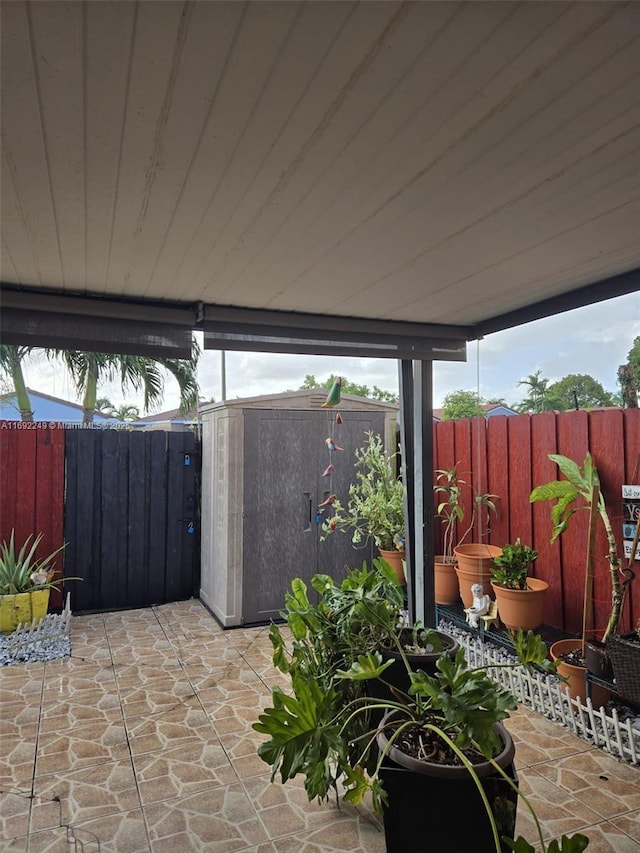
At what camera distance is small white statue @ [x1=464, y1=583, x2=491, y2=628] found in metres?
3.99

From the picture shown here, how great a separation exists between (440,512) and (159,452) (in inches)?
106

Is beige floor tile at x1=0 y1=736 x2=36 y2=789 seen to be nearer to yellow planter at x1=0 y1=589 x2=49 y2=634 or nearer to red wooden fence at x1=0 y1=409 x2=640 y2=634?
yellow planter at x1=0 y1=589 x2=49 y2=634

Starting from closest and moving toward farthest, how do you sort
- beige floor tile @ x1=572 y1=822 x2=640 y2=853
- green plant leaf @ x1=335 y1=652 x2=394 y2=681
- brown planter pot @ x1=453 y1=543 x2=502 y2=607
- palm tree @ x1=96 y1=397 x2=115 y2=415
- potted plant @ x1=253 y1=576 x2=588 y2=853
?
potted plant @ x1=253 y1=576 x2=588 y2=853, green plant leaf @ x1=335 y1=652 x2=394 y2=681, beige floor tile @ x1=572 y1=822 x2=640 y2=853, brown planter pot @ x1=453 y1=543 x2=502 y2=607, palm tree @ x1=96 y1=397 x2=115 y2=415

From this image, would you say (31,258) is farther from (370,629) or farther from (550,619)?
(550,619)

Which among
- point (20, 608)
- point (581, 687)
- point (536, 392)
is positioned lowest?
point (581, 687)

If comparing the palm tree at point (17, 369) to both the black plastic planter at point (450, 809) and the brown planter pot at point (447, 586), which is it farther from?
the black plastic planter at point (450, 809)

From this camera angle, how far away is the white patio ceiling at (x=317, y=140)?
996 mm

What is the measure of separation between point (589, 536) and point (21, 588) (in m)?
4.16

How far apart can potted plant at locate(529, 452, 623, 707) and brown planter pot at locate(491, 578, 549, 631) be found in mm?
311

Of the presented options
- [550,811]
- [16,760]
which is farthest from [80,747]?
[550,811]

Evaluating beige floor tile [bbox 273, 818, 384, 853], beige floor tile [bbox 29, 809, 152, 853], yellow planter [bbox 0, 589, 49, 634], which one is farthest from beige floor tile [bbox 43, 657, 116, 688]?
beige floor tile [bbox 273, 818, 384, 853]

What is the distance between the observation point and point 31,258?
2125 millimetres

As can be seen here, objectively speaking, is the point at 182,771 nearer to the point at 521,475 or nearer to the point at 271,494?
the point at 271,494

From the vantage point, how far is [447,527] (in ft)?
16.4
